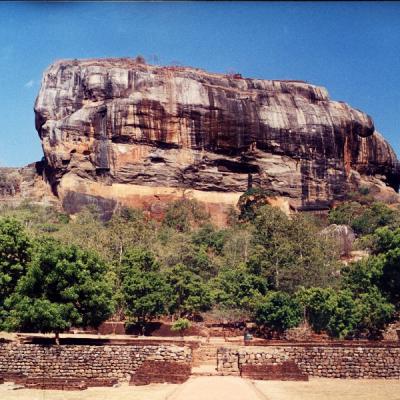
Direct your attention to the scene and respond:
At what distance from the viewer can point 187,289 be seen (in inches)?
1106

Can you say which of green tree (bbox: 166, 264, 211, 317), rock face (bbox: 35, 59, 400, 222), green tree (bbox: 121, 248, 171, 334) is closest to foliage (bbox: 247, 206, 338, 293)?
green tree (bbox: 166, 264, 211, 317)

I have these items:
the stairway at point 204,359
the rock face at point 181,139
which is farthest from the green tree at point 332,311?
the rock face at point 181,139

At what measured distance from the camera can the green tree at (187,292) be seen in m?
27.9

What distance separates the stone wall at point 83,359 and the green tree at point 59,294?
74.9 inches

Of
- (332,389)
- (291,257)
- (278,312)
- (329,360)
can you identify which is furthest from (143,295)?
(332,389)

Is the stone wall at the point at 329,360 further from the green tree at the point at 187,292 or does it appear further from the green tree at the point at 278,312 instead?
the green tree at the point at 187,292

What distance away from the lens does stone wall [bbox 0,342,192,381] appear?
1533 centimetres

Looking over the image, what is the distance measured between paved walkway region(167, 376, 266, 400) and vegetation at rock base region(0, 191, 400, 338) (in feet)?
17.7

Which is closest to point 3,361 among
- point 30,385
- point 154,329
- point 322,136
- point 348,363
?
point 30,385

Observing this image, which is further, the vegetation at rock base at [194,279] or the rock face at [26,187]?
the rock face at [26,187]

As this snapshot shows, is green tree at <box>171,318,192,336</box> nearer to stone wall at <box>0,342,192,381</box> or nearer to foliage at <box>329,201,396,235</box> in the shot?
stone wall at <box>0,342,192,381</box>

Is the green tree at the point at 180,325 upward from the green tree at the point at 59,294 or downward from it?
downward

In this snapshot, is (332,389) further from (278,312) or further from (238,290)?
(238,290)

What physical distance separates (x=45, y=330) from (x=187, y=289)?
36.9ft
